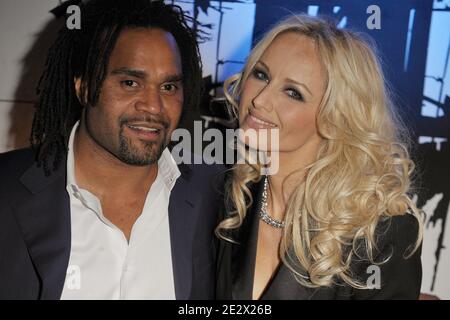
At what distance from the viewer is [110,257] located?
1986mm

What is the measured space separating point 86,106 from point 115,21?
39cm

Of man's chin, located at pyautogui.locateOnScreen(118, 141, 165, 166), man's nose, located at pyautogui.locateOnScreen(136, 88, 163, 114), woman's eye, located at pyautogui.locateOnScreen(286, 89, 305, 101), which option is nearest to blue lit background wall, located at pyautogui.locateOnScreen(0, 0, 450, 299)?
woman's eye, located at pyautogui.locateOnScreen(286, 89, 305, 101)

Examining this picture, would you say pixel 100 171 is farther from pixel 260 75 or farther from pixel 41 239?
pixel 260 75

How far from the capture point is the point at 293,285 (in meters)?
2.02

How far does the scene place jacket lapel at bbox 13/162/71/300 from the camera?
6.03 feet

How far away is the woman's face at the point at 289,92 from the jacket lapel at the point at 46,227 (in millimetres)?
910

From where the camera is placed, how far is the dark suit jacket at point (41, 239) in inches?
72.4

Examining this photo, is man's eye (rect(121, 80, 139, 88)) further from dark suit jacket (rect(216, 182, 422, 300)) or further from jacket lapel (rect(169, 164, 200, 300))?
dark suit jacket (rect(216, 182, 422, 300))

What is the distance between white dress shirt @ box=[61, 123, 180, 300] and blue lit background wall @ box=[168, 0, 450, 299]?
1.07 metres

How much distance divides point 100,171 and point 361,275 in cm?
123

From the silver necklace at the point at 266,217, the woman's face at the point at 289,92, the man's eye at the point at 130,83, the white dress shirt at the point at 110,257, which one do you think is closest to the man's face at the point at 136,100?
the man's eye at the point at 130,83

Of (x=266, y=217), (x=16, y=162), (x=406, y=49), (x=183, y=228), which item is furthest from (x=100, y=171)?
(x=406, y=49)

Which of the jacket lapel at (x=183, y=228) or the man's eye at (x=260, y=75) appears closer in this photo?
the jacket lapel at (x=183, y=228)

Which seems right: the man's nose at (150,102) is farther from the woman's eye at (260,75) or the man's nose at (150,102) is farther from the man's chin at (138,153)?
the woman's eye at (260,75)
